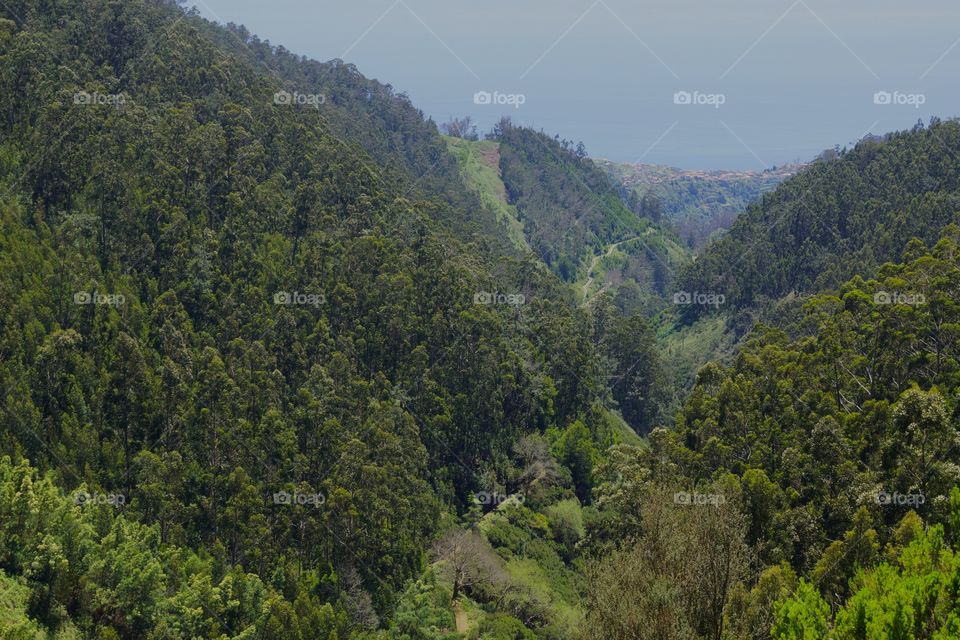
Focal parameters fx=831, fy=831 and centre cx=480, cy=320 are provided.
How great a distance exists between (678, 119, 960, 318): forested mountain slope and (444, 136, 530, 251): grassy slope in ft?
110

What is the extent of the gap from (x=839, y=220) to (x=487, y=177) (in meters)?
66.4

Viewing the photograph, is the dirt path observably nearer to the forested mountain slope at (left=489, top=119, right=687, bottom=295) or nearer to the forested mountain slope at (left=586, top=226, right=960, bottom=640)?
the forested mountain slope at (left=489, top=119, right=687, bottom=295)

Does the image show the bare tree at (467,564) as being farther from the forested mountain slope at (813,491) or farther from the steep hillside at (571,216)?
the steep hillside at (571,216)

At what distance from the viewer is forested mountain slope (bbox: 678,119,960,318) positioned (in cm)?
6650

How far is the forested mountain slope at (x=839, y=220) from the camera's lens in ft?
218

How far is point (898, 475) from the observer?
24.4 m

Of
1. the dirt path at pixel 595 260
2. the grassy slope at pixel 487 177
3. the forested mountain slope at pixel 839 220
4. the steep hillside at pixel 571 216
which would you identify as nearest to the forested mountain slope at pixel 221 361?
the forested mountain slope at pixel 839 220

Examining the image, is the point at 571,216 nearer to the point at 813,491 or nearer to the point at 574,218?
the point at 574,218

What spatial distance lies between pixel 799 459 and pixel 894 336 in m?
6.01

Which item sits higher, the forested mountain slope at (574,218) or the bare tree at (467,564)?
the forested mountain slope at (574,218)

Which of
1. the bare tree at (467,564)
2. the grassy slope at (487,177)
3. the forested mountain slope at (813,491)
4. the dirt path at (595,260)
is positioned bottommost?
the bare tree at (467,564)

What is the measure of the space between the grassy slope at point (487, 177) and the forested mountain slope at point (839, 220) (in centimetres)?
3345

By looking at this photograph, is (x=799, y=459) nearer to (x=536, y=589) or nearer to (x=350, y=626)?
(x=536, y=589)

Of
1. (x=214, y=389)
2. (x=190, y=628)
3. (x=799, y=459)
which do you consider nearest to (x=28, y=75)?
(x=214, y=389)
